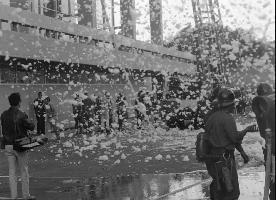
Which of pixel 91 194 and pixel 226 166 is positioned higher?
pixel 226 166

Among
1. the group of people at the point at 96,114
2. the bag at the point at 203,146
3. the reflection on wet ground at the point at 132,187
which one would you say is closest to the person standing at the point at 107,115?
the group of people at the point at 96,114

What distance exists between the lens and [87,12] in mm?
26219

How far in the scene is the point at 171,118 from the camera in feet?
66.1

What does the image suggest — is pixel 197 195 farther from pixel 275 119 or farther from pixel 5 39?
pixel 5 39

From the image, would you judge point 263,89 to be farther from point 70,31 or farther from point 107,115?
point 70,31

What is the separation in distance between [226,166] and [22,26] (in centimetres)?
1504

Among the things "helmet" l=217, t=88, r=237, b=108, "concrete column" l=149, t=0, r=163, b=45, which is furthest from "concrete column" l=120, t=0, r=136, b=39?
"helmet" l=217, t=88, r=237, b=108

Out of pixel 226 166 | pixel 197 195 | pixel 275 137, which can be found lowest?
pixel 197 195

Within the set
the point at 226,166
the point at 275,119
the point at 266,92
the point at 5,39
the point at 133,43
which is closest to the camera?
the point at 275,119

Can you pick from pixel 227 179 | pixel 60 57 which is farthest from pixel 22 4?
pixel 227 179

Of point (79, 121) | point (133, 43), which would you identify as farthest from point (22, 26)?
point (133, 43)

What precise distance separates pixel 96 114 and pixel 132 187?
1229cm

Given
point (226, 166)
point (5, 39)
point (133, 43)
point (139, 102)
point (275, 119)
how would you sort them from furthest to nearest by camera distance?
point (133, 43) → point (139, 102) → point (5, 39) → point (226, 166) → point (275, 119)

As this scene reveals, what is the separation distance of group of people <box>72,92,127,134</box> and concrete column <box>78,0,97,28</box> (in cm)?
649
